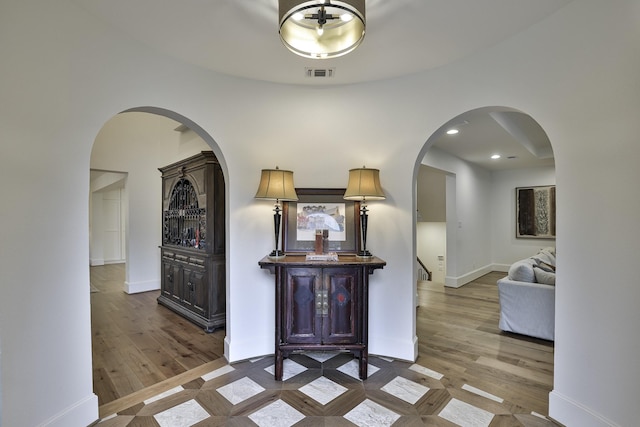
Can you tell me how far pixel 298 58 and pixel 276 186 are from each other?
1042mm

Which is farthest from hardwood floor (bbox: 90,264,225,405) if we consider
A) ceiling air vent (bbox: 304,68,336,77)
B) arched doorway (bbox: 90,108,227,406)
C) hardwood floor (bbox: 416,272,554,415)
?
ceiling air vent (bbox: 304,68,336,77)

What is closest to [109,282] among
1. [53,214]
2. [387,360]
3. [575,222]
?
[53,214]

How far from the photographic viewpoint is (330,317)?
8.29 ft

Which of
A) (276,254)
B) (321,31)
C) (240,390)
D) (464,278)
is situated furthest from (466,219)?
(321,31)

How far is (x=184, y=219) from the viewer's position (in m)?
4.48

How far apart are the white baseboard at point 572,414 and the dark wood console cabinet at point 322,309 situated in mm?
1263

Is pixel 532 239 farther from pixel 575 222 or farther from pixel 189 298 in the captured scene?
pixel 189 298

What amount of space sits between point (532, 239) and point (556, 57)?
6.18 metres

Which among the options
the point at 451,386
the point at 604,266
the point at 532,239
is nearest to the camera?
the point at 604,266

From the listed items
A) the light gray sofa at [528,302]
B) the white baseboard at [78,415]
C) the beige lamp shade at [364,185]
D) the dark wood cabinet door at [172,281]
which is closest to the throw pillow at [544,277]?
the light gray sofa at [528,302]

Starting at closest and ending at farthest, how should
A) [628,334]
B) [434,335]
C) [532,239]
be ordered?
[628,334]
[434,335]
[532,239]

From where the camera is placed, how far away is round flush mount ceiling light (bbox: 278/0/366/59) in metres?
1.58

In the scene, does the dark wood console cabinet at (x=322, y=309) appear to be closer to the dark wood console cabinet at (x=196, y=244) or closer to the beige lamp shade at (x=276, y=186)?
the beige lamp shade at (x=276, y=186)

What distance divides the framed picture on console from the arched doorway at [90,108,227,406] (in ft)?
2.73
